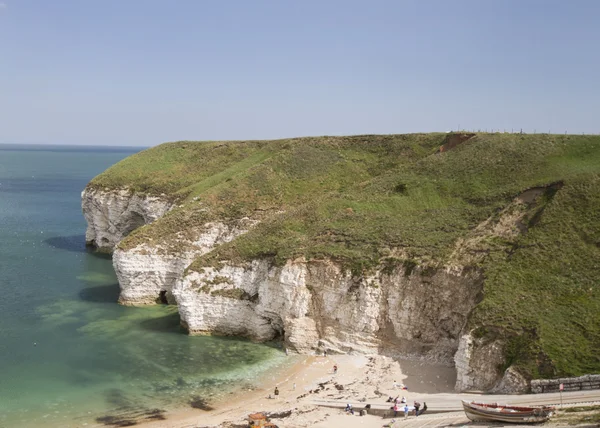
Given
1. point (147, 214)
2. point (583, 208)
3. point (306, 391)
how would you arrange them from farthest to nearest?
point (147, 214) < point (583, 208) < point (306, 391)

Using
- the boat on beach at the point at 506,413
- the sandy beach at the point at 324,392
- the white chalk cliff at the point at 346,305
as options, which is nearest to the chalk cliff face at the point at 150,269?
the white chalk cliff at the point at 346,305

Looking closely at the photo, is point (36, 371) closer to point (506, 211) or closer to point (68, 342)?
point (68, 342)

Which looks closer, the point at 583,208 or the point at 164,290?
the point at 583,208

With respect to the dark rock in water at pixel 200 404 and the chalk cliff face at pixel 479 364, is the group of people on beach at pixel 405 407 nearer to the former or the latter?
the chalk cliff face at pixel 479 364

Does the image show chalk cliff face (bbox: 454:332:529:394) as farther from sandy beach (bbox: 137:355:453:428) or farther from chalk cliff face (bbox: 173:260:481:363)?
chalk cliff face (bbox: 173:260:481:363)

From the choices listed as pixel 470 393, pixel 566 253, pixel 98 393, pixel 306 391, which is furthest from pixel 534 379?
pixel 98 393
